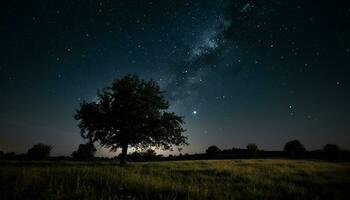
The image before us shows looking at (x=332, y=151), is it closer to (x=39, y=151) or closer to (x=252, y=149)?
(x=252, y=149)

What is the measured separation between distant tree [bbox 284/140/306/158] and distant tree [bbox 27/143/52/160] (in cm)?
8675

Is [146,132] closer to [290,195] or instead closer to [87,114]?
[87,114]

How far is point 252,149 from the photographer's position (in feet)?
350

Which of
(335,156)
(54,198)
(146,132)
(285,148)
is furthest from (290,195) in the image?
(285,148)

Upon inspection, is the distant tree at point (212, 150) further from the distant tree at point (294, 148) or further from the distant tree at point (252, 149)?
the distant tree at point (294, 148)

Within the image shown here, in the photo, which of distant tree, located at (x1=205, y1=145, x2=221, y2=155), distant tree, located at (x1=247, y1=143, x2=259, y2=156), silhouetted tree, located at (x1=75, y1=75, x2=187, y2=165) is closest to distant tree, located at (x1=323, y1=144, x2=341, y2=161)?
distant tree, located at (x1=247, y1=143, x2=259, y2=156)

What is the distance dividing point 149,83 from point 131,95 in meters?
3.47

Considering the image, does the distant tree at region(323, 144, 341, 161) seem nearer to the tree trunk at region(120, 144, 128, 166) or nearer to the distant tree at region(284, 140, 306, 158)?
the distant tree at region(284, 140, 306, 158)

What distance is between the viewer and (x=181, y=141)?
32.6 meters

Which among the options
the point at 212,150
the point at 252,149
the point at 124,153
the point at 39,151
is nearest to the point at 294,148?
the point at 252,149

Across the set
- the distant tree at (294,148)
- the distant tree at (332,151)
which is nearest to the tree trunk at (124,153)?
the distant tree at (332,151)

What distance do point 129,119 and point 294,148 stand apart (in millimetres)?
85256

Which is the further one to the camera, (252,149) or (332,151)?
(252,149)

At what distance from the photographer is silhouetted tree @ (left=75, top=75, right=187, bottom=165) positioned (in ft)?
99.9
